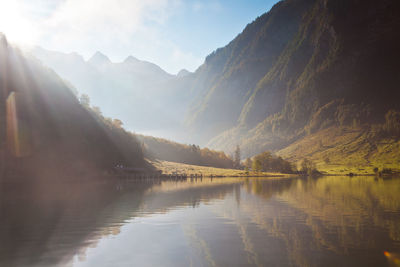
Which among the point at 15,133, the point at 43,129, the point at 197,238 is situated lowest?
the point at 197,238

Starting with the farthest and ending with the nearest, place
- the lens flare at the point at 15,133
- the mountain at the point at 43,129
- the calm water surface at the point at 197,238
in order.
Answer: the mountain at the point at 43,129 → the lens flare at the point at 15,133 → the calm water surface at the point at 197,238

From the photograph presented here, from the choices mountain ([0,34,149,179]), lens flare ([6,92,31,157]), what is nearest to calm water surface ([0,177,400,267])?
lens flare ([6,92,31,157])

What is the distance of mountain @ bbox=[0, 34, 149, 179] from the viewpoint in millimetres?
99750

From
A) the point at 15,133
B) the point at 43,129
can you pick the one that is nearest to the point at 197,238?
the point at 15,133

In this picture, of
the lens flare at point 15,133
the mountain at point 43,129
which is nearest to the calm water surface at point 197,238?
the lens flare at point 15,133

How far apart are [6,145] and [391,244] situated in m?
107

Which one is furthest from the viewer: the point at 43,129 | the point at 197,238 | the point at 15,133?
the point at 43,129

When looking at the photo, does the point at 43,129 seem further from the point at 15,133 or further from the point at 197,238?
the point at 197,238

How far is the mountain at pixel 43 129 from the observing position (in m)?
99.8

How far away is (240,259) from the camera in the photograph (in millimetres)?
19734

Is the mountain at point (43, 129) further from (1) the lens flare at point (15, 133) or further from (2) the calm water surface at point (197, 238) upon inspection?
(2) the calm water surface at point (197, 238)

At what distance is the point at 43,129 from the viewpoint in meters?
115

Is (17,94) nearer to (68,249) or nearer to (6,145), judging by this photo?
(6,145)

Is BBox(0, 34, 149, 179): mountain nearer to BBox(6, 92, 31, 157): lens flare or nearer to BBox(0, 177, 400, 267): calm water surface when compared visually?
BBox(6, 92, 31, 157): lens flare
